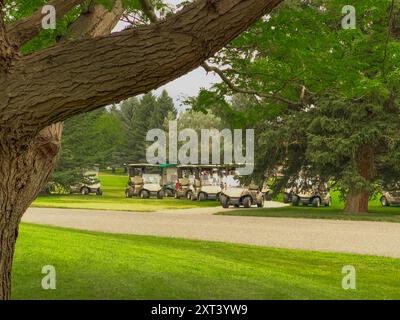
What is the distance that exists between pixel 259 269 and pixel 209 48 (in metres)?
Answer: 6.61

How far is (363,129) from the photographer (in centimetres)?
2525

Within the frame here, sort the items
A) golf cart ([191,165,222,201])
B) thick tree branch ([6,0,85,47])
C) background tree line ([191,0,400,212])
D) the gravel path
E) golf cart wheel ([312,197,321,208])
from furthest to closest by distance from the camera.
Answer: golf cart ([191,165,222,201]) < golf cart wheel ([312,197,321,208]) < the gravel path < background tree line ([191,0,400,212]) < thick tree branch ([6,0,85,47])

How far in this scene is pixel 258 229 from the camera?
61.1 ft

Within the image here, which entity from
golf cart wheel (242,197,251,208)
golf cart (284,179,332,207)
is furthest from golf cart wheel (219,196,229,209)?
golf cart (284,179,332,207)

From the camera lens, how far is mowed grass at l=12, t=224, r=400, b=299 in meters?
8.09

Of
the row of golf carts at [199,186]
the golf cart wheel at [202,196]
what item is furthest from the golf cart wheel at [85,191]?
the golf cart wheel at [202,196]

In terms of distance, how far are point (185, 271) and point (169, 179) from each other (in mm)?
35576

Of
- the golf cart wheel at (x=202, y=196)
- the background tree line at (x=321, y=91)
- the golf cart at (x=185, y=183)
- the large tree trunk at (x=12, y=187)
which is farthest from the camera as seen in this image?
the golf cart at (x=185, y=183)

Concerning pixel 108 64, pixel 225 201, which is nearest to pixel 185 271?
pixel 108 64

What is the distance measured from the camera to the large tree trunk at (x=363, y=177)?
88.3 ft

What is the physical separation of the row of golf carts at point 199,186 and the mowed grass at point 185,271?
52.8 feet

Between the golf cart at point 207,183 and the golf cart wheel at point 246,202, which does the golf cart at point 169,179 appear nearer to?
the golf cart at point 207,183

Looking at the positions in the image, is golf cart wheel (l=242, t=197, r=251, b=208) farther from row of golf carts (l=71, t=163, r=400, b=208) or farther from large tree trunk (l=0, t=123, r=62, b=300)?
large tree trunk (l=0, t=123, r=62, b=300)

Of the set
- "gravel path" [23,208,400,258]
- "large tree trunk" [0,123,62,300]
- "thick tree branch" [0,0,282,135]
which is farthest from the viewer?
"gravel path" [23,208,400,258]
